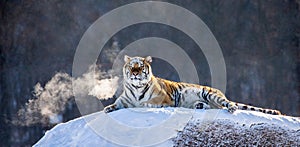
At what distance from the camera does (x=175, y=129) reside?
24.7 ft

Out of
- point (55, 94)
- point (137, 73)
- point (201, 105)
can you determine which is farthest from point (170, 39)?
point (201, 105)

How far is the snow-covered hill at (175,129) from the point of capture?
7449 millimetres

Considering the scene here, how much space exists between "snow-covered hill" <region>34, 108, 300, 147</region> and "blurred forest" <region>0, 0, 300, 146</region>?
8.50 meters

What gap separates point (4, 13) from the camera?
17266 mm

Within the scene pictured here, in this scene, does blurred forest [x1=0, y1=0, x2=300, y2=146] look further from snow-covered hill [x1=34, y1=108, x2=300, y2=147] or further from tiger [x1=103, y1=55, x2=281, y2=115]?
snow-covered hill [x1=34, y1=108, x2=300, y2=147]

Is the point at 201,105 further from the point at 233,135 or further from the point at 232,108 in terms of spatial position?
the point at 233,135

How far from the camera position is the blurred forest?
1656 centimetres

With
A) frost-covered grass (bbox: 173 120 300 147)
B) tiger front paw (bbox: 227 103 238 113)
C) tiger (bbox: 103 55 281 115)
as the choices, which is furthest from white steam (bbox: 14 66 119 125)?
frost-covered grass (bbox: 173 120 300 147)

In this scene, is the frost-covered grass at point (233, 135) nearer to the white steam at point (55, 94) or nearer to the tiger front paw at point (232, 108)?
the tiger front paw at point (232, 108)

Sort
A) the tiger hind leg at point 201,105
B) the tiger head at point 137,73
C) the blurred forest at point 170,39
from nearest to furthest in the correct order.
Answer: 1. the tiger hind leg at point 201,105
2. the tiger head at point 137,73
3. the blurred forest at point 170,39

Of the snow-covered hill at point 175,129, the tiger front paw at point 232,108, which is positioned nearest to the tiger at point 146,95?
the tiger front paw at point 232,108

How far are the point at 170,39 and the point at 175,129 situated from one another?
1002 cm

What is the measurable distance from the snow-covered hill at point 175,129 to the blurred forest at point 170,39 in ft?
27.9

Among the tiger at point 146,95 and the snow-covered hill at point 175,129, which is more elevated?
the tiger at point 146,95
